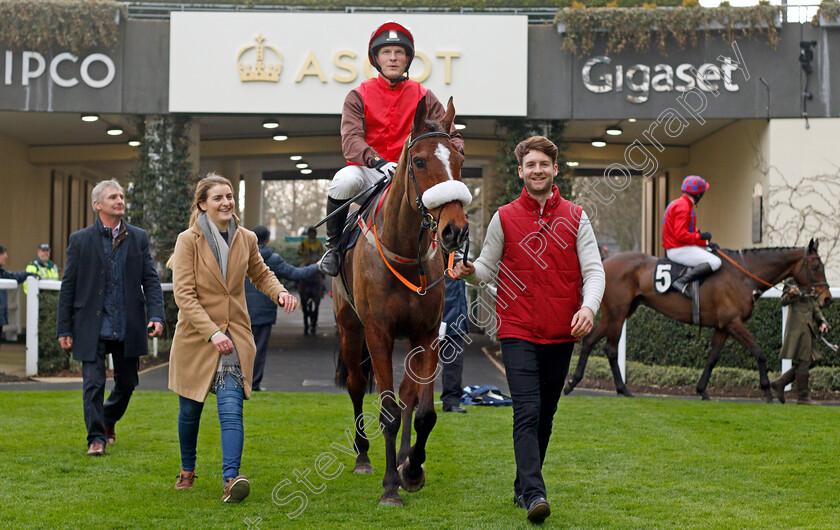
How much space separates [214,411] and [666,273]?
5.05m

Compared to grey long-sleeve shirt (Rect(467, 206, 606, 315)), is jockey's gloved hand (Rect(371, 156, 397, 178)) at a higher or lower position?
higher

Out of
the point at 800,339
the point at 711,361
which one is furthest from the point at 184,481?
the point at 800,339

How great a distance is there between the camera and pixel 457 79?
1302 centimetres

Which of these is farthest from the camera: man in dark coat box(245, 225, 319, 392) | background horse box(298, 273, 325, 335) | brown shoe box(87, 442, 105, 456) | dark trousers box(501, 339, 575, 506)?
background horse box(298, 273, 325, 335)

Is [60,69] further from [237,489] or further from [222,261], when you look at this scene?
[237,489]

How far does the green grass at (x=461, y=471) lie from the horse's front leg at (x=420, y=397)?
131 millimetres

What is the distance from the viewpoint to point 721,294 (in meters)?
9.48

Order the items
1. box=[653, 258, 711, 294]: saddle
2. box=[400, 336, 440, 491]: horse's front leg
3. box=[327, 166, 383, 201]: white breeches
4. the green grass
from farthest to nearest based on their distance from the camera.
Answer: box=[653, 258, 711, 294]: saddle < box=[327, 166, 383, 201]: white breeches < box=[400, 336, 440, 491]: horse's front leg < the green grass

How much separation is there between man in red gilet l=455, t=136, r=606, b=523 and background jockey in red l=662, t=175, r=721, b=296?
5508mm

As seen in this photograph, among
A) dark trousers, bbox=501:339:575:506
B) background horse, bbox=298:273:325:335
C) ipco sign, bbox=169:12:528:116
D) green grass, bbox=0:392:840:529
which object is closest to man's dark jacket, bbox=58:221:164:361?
green grass, bbox=0:392:840:529

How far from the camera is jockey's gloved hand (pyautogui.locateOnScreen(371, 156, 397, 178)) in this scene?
16.2ft

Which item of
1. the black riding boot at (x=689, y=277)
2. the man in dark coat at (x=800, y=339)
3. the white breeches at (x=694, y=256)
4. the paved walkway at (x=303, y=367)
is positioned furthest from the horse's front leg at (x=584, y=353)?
the man in dark coat at (x=800, y=339)

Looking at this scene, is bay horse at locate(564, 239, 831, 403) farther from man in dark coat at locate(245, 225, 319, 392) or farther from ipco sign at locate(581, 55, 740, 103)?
ipco sign at locate(581, 55, 740, 103)

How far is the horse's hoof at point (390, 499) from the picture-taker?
14.9 feet
